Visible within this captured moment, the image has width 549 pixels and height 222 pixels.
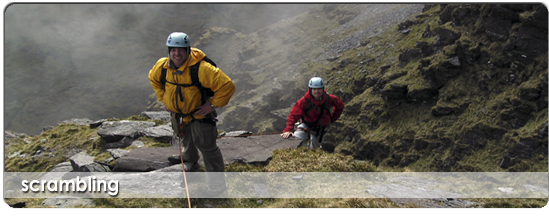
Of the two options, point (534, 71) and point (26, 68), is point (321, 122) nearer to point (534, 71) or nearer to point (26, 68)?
point (534, 71)

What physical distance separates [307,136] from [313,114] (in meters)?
1.02

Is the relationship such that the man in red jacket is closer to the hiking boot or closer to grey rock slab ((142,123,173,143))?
the hiking boot

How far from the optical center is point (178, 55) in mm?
6352

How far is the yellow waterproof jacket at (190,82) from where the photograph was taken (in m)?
6.43

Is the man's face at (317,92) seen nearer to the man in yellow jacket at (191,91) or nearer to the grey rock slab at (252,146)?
the grey rock slab at (252,146)

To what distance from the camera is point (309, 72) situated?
79.0 metres

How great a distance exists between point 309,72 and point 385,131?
3971 cm

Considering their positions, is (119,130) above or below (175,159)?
above

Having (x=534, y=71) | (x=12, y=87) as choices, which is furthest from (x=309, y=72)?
(x=12, y=87)

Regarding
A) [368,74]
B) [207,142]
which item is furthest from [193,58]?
[368,74]

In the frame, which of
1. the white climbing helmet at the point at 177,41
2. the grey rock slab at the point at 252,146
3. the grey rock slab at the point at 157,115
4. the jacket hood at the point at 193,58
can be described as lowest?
the grey rock slab at the point at 252,146

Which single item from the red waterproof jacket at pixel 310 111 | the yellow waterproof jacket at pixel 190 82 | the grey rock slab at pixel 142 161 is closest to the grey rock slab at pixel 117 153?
the grey rock slab at pixel 142 161

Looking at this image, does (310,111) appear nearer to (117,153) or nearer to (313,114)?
(313,114)

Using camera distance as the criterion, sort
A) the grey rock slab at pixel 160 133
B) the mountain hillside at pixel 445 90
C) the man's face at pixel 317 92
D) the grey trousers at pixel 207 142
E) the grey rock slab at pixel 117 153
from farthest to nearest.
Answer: the mountain hillside at pixel 445 90
the grey rock slab at pixel 160 133
the man's face at pixel 317 92
the grey rock slab at pixel 117 153
the grey trousers at pixel 207 142
